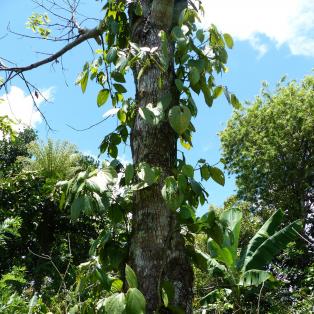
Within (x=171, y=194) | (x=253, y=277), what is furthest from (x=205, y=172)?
(x=253, y=277)

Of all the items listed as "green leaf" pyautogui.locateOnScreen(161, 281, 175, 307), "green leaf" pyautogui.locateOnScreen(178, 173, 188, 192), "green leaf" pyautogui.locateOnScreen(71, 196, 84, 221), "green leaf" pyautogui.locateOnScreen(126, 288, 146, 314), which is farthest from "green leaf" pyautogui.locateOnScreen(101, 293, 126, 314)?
"green leaf" pyautogui.locateOnScreen(178, 173, 188, 192)

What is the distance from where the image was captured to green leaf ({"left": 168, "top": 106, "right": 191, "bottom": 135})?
1.64 metres

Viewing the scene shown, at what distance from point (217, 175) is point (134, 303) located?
0.72 meters

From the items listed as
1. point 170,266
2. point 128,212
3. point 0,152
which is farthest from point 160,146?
point 0,152

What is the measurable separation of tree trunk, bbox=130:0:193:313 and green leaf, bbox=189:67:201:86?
0.08 meters

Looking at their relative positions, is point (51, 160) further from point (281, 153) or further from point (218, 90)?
point (281, 153)

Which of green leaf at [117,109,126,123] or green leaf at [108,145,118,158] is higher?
green leaf at [117,109,126,123]

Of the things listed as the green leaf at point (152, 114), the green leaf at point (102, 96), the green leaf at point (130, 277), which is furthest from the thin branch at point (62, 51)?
the green leaf at point (130, 277)

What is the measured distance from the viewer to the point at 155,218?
1570 mm

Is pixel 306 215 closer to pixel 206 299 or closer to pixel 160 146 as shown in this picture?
pixel 206 299

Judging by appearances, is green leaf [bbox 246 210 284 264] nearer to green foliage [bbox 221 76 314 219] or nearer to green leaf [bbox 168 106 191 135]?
green leaf [bbox 168 106 191 135]

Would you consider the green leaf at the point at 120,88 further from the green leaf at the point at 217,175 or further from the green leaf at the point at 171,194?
the green leaf at the point at 171,194

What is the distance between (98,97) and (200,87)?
51 centimetres

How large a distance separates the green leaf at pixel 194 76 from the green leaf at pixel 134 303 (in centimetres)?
89
